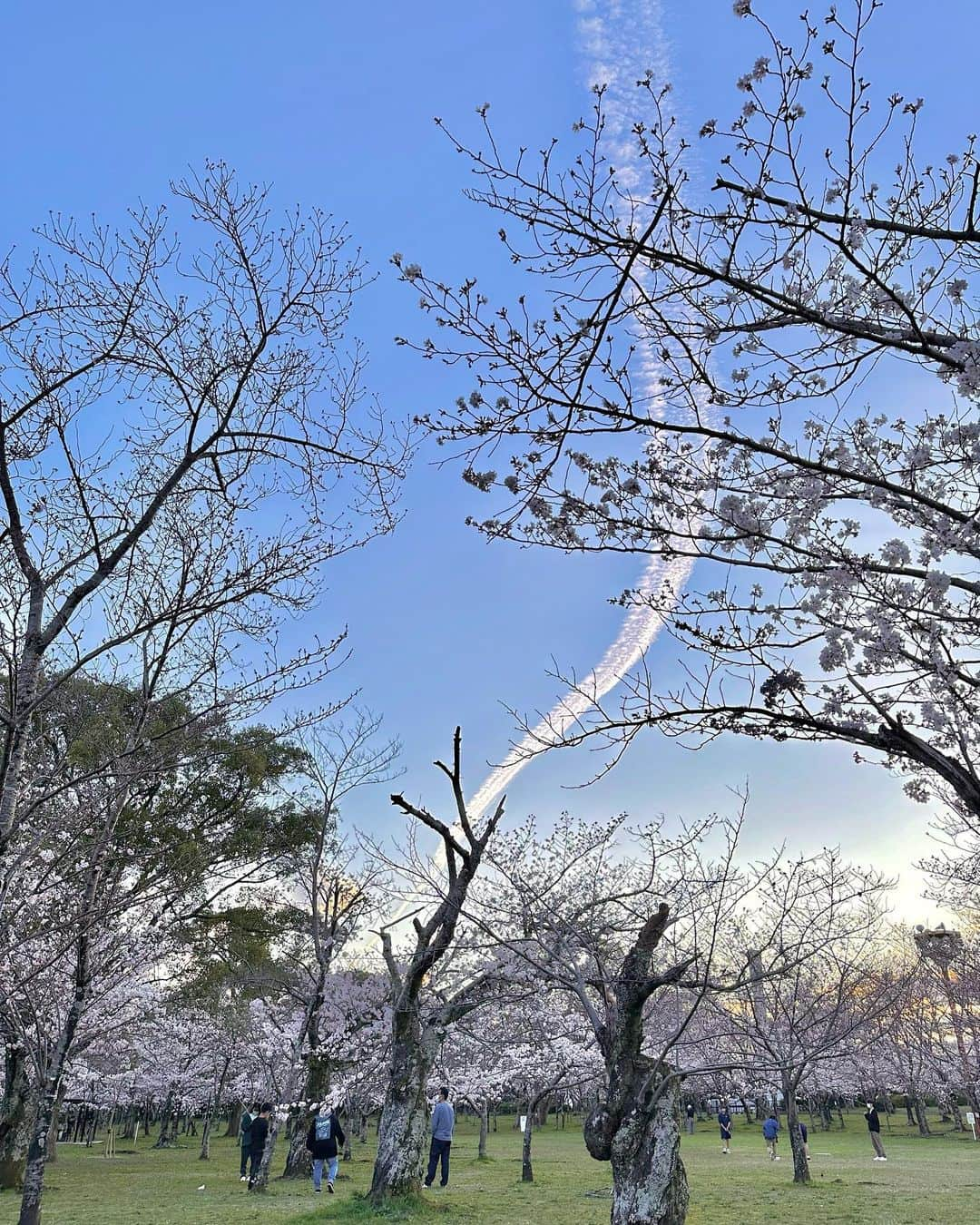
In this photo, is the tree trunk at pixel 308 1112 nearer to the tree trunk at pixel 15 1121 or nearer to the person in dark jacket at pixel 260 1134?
the person in dark jacket at pixel 260 1134

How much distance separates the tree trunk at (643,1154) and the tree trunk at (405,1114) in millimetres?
6380

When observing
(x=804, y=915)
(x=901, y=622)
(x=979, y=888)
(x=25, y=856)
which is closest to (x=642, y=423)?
(x=901, y=622)

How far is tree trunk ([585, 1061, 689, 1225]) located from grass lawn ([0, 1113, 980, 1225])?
20.5ft

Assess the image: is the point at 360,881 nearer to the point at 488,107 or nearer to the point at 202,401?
the point at 202,401

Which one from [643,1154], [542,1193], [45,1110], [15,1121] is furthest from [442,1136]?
[643,1154]

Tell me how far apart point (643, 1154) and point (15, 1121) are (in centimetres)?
1638

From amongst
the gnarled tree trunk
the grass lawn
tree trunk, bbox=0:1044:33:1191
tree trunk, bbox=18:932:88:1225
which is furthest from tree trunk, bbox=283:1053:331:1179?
the gnarled tree trunk

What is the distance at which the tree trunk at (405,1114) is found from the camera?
415 inches

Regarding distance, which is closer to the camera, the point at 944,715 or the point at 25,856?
the point at 944,715

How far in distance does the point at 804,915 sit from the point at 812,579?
14719 mm

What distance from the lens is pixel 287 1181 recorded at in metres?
16.2

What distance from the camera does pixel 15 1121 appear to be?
16.1 metres

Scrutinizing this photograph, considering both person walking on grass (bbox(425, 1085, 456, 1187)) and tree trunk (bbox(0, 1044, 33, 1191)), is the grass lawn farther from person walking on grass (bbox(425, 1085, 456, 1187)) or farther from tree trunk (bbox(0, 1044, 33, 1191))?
tree trunk (bbox(0, 1044, 33, 1191))

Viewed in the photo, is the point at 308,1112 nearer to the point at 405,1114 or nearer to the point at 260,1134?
the point at 260,1134
